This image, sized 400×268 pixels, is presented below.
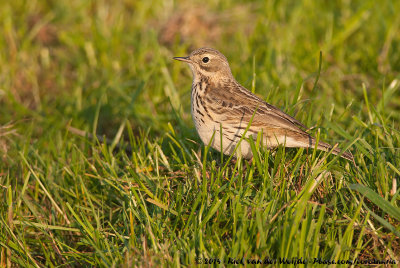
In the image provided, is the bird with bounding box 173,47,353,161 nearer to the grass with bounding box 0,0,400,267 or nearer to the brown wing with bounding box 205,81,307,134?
the brown wing with bounding box 205,81,307,134

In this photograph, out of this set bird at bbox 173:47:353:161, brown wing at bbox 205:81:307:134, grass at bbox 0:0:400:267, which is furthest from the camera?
brown wing at bbox 205:81:307:134

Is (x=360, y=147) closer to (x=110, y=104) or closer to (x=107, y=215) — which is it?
(x=107, y=215)

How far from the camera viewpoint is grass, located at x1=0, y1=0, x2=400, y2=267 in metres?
3.95

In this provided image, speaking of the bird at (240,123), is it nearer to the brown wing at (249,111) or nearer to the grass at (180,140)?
the brown wing at (249,111)

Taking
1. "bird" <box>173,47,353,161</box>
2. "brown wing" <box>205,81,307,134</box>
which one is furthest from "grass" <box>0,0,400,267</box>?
"brown wing" <box>205,81,307,134</box>

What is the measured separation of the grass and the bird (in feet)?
0.58

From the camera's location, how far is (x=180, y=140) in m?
5.37

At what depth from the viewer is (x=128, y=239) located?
4.25 metres

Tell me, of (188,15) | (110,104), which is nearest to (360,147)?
(110,104)

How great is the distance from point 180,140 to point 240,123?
69 centimetres

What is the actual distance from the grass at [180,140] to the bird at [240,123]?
0.58 ft

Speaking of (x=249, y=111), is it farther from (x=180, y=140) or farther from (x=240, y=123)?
(x=180, y=140)

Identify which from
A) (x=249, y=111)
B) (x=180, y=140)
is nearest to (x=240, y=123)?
(x=249, y=111)

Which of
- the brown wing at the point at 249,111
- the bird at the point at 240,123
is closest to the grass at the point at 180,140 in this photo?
the bird at the point at 240,123
